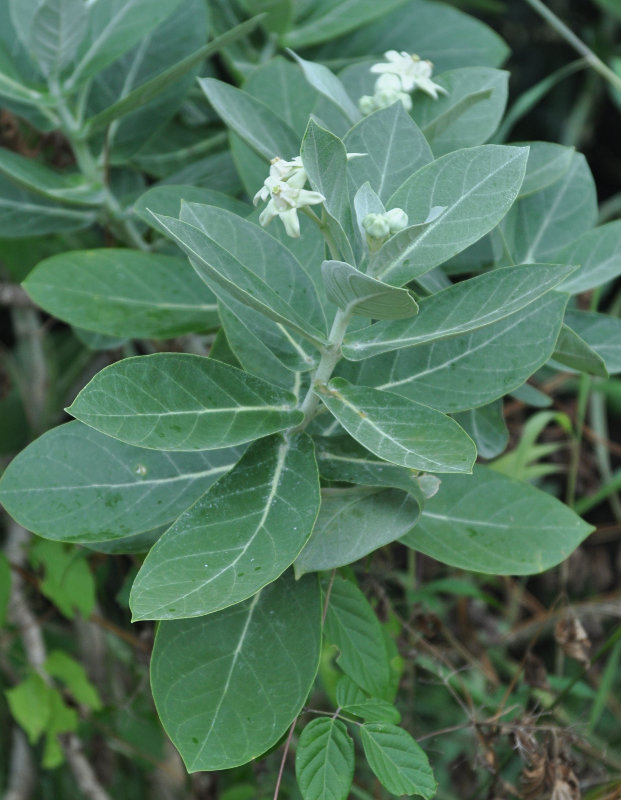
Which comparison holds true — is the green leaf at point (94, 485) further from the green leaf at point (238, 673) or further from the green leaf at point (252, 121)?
the green leaf at point (252, 121)

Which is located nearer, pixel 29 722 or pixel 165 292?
pixel 165 292

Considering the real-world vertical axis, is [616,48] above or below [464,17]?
below

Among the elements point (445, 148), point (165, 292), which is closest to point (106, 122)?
point (165, 292)

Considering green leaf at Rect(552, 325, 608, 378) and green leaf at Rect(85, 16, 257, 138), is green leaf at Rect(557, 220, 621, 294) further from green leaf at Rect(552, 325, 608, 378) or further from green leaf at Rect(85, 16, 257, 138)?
green leaf at Rect(85, 16, 257, 138)

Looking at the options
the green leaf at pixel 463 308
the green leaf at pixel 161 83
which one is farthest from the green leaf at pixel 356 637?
the green leaf at pixel 161 83

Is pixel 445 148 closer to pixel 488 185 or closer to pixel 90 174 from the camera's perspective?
pixel 488 185

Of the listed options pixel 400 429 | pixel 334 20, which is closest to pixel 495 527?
pixel 400 429

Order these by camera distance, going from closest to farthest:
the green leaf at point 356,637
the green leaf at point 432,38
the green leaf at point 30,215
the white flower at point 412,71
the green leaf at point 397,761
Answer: the green leaf at point 397,761 < the green leaf at point 356,637 < the white flower at point 412,71 < the green leaf at point 30,215 < the green leaf at point 432,38
